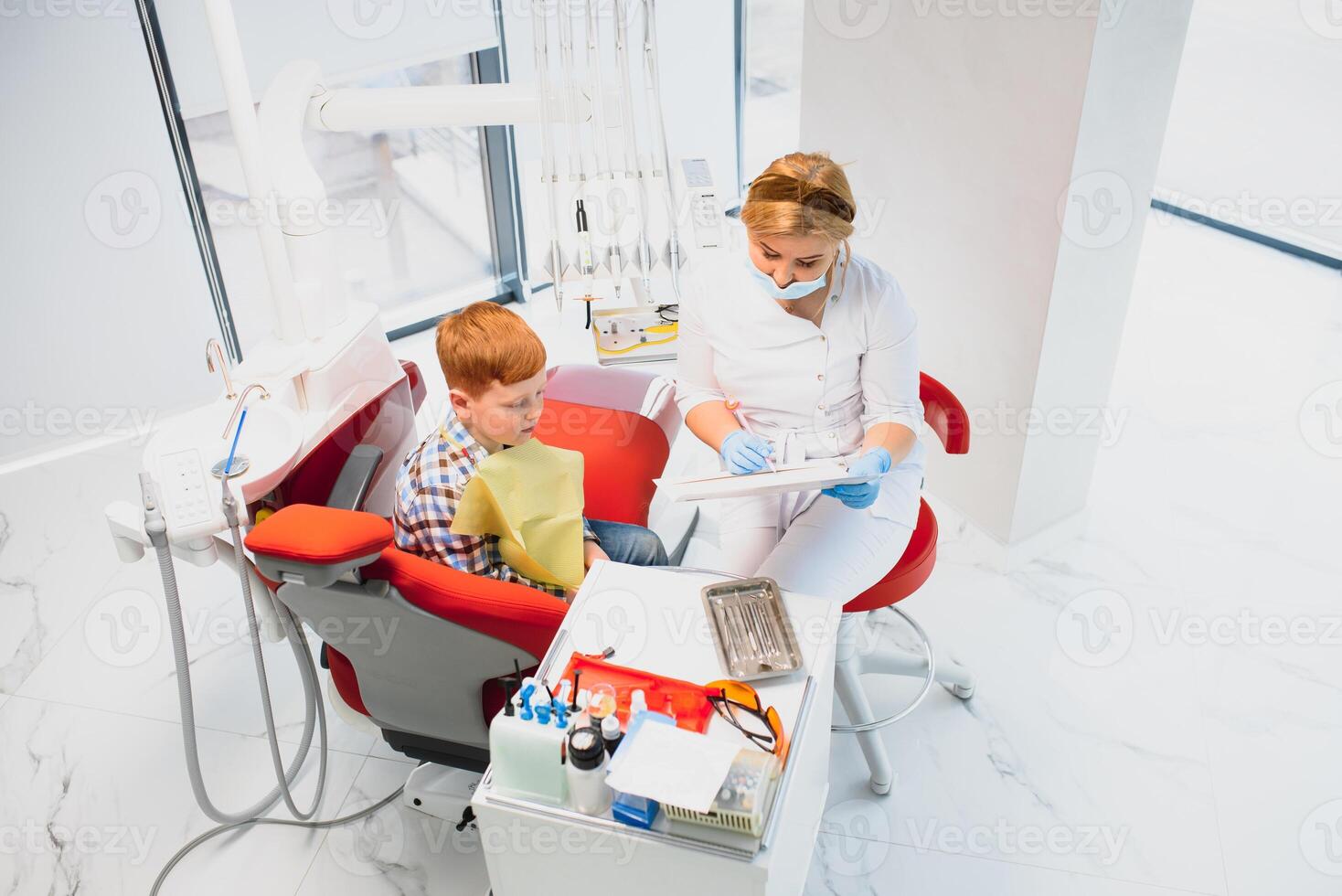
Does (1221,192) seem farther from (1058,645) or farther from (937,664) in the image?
(937,664)

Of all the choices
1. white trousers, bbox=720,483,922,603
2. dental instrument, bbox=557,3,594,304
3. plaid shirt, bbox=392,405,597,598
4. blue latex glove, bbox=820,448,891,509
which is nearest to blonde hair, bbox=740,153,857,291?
dental instrument, bbox=557,3,594,304

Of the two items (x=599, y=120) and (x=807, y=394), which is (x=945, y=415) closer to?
(x=807, y=394)

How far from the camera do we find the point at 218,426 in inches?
77.4

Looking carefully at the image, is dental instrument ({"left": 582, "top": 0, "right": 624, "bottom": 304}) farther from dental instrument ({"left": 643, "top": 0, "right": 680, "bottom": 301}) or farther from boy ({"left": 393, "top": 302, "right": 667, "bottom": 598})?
boy ({"left": 393, "top": 302, "right": 667, "bottom": 598})

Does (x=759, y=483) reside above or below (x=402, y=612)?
above

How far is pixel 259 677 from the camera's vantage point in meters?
2.14

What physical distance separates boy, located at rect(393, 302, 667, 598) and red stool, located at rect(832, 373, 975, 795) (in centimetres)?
69

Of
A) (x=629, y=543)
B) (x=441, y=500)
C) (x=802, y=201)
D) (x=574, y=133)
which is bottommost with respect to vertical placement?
(x=629, y=543)

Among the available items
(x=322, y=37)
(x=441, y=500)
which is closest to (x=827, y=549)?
(x=441, y=500)

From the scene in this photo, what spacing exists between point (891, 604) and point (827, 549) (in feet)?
1.01

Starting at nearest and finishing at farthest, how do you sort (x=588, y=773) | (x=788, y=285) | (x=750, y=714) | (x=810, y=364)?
1. (x=588, y=773)
2. (x=750, y=714)
3. (x=788, y=285)
4. (x=810, y=364)

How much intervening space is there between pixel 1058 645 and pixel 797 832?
1299 mm

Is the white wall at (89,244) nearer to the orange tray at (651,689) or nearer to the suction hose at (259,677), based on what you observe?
the suction hose at (259,677)

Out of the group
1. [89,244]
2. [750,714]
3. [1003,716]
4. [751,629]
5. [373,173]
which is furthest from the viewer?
[373,173]
